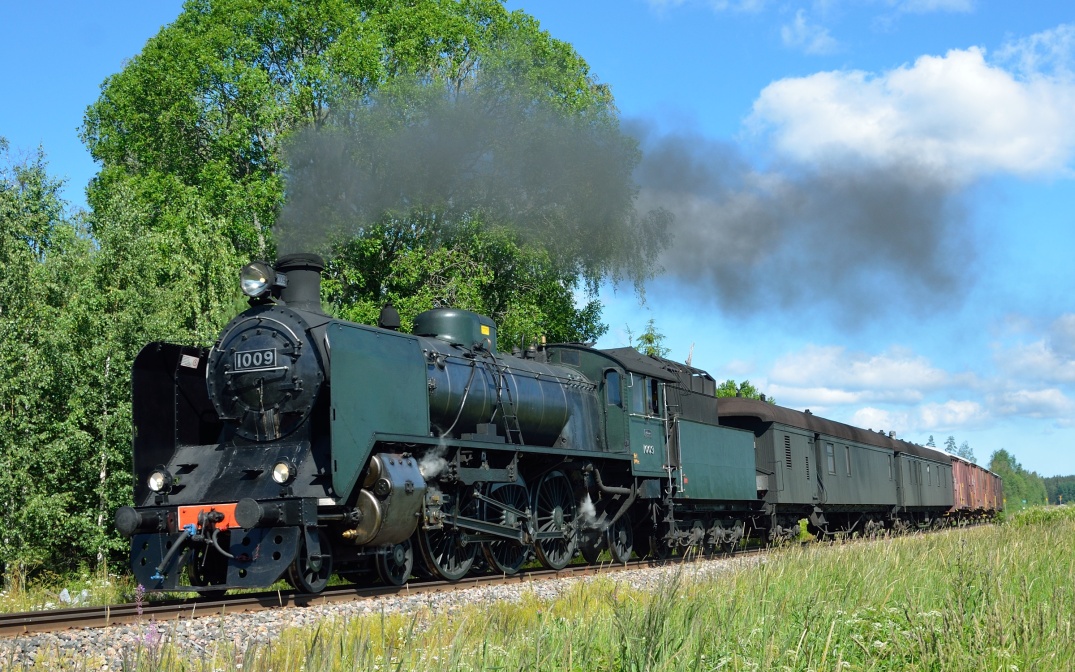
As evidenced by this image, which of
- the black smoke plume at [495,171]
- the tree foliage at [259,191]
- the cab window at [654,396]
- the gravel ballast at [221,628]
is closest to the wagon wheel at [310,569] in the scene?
the gravel ballast at [221,628]

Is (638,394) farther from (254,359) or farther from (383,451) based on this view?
(254,359)

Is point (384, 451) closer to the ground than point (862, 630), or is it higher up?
higher up

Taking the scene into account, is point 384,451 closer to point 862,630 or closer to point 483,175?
point 862,630

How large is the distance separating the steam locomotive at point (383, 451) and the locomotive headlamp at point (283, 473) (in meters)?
0.02

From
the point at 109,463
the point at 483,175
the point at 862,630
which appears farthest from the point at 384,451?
the point at 483,175

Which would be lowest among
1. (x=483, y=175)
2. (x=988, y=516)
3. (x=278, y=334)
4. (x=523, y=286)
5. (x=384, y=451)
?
(x=988, y=516)

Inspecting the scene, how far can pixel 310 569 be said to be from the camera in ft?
33.1

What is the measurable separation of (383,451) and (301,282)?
2310 mm

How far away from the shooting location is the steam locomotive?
990 centimetres

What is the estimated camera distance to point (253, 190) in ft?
83.7

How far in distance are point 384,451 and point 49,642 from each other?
13.9ft

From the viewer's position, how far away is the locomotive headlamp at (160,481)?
418 inches

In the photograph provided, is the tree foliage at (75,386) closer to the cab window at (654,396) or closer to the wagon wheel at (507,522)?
the wagon wheel at (507,522)

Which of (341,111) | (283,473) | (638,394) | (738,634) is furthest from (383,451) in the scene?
(341,111)
